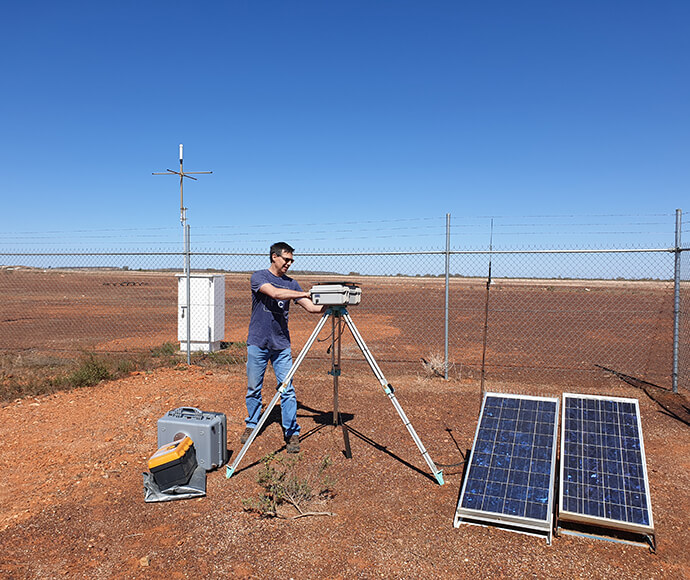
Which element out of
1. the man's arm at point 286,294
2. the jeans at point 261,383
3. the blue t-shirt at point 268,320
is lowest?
the jeans at point 261,383

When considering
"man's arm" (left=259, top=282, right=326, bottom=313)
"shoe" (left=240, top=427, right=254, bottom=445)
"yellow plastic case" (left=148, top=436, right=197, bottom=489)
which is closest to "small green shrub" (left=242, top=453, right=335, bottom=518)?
"yellow plastic case" (left=148, top=436, right=197, bottom=489)

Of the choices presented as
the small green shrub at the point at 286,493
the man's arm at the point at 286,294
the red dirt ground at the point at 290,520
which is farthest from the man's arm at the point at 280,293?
the red dirt ground at the point at 290,520

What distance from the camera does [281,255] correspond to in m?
5.16

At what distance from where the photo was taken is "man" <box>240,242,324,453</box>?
5.16 m

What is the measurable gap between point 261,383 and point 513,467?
2.72m

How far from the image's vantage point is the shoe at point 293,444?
16.9 ft

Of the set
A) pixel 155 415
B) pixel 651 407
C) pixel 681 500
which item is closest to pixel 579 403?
pixel 681 500

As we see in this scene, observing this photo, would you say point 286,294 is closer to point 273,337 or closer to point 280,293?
point 280,293

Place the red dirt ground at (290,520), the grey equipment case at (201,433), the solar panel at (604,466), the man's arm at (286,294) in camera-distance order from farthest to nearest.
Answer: the man's arm at (286,294) → the grey equipment case at (201,433) → the solar panel at (604,466) → the red dirt ground at (290,520)

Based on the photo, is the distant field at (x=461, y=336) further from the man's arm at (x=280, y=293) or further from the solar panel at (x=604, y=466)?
the solar panel at (x=604, y=466)

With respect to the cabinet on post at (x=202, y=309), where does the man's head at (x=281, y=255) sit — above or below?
above

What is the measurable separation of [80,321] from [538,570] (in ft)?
62.7

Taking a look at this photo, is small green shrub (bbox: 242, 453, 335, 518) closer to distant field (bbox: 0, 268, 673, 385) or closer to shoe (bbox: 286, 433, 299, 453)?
shoe (bbox: 286, 433, 299, 453)

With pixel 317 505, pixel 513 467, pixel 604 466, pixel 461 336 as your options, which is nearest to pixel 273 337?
pixel 317 505
